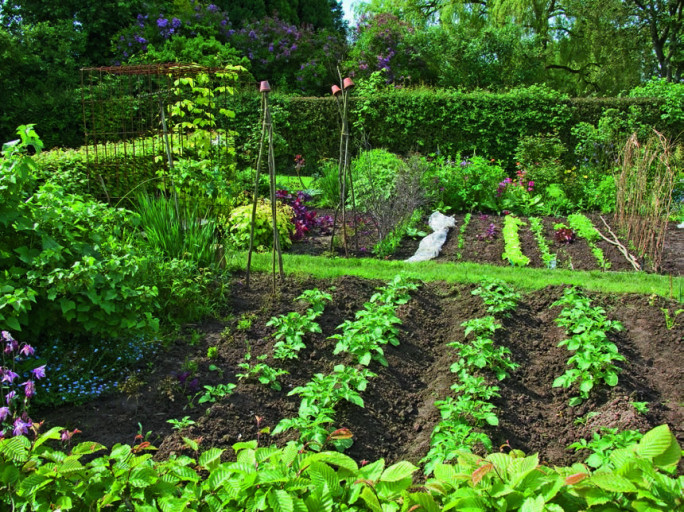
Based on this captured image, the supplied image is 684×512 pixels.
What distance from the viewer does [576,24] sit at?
2434 centimetres

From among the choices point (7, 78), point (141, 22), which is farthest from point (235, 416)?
point (141, 22)

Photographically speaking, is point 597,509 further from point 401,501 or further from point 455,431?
point 455,431

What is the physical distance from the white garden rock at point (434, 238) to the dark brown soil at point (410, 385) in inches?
67.1

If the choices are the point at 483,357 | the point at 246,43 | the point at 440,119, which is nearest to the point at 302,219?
the point at 483,357

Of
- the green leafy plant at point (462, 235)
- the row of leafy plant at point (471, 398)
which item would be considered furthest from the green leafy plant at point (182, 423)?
the green leafy plant at point (462, 235)

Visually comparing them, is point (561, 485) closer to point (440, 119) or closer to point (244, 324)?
point (244, 324)

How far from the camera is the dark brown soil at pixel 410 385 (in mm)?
3479

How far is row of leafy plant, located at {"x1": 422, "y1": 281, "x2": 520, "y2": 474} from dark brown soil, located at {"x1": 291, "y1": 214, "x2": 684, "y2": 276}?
236 centimetres

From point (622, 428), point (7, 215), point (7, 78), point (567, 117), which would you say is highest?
point (7, 78)

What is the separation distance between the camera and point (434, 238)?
7660mm

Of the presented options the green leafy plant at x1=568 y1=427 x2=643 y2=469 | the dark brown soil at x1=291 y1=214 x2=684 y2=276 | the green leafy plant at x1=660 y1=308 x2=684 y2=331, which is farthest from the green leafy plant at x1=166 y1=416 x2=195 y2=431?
the dark brown soil at x1=291 y1=214 x2=684 y2=276

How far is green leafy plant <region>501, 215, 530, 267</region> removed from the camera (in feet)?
22.6

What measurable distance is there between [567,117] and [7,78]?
12.8m

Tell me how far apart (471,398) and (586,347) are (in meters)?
0.99
